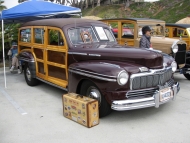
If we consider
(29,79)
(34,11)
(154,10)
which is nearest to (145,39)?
(29,79)

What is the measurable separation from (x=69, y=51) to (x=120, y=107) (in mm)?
1853

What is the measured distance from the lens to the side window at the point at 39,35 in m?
6.09

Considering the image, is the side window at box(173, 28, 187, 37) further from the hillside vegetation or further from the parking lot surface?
the hillside vegetation

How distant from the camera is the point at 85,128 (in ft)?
13.2

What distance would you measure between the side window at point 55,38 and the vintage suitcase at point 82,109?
1586mm

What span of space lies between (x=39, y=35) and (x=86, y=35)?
157 centimetres

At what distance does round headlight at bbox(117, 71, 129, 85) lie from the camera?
3.88 meters

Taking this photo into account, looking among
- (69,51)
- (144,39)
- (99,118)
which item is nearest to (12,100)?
(69,51)

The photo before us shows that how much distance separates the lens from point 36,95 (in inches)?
237

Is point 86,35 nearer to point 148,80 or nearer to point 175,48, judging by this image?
point 148,80

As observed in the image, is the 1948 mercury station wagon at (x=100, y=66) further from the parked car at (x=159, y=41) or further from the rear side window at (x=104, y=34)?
the parked car at (x=159, y=41)

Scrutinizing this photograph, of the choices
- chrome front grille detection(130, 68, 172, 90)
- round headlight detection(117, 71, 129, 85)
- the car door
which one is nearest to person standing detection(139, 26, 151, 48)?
chrome front grille detection(130, 68, 172, 90)

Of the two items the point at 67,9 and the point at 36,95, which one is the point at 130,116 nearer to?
the point at 36,95

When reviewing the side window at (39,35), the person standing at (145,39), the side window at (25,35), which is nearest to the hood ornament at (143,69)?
the person standing at (145,39)
